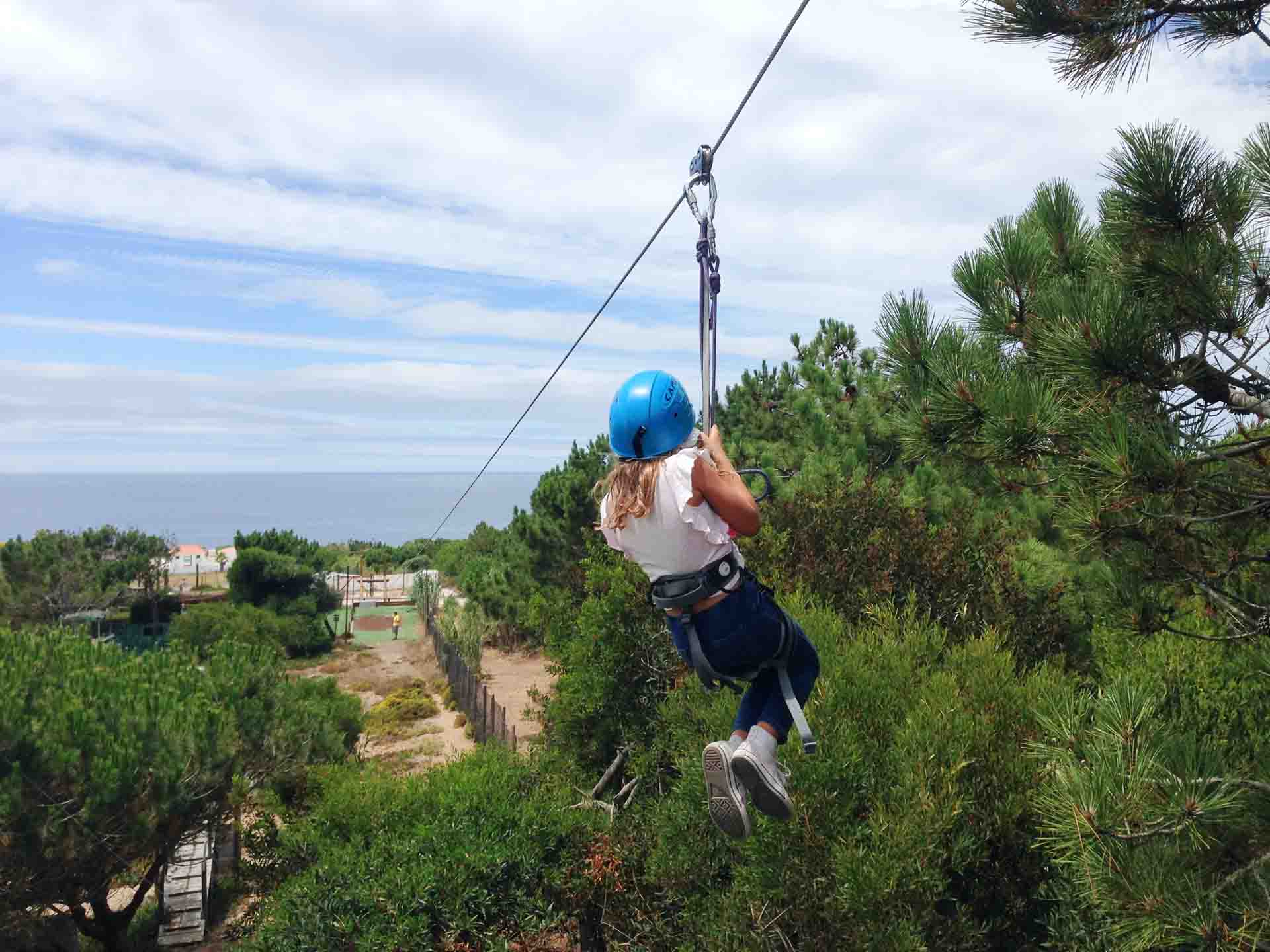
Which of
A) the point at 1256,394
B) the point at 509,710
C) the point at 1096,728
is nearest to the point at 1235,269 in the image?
the point at 1256,394

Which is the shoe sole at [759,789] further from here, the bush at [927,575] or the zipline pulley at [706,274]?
the bush at [927,575]

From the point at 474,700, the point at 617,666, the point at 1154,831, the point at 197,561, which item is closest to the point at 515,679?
the point at 474,700

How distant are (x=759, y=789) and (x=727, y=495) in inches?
49.4

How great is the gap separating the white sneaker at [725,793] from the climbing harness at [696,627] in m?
0.27

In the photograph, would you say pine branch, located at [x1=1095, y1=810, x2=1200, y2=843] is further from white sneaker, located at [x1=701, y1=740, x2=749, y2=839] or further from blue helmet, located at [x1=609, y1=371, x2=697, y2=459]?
blue helmet, located at [x1=609, y1=371, x2=697, y2=459]

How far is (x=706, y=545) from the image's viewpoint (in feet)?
10.5

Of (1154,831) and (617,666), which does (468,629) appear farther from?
(1154,831)

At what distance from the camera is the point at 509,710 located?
22953 mm

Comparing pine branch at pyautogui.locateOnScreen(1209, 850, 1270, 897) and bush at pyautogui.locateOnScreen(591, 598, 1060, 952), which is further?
bush at pyautogui.locateOnScreen(591, 598, 1060, 952)

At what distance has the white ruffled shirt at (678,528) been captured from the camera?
10.3 feet

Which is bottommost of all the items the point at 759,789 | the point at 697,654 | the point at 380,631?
→ the point at 380,631

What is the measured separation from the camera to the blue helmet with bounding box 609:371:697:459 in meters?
3.19

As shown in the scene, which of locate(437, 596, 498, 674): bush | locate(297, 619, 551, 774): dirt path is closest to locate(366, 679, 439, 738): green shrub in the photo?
locate(297, 619, 551, 774): dirt path

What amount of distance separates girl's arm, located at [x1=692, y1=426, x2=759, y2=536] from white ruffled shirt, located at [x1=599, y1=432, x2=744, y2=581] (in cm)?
4
